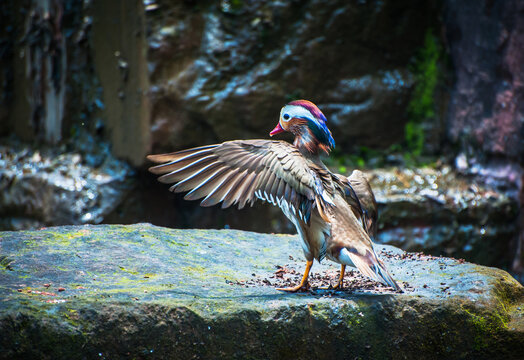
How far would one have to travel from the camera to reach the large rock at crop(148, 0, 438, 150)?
7.61 m

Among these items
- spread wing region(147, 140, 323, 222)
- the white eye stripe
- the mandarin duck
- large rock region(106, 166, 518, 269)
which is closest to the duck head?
the white eye stripe

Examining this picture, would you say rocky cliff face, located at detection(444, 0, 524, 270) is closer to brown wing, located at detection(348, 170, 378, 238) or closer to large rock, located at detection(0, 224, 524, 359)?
large rock, located at detection(0, 224, 524, 359)

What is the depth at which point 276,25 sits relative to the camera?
25.8 feet

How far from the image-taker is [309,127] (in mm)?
4164

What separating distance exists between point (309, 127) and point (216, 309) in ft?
5.26

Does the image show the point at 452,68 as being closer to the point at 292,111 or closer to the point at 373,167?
the point at 373,167

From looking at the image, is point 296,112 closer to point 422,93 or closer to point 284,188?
point 284,188

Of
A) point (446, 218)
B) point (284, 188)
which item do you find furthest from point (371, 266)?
point (446, 218)

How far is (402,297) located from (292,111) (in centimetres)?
158

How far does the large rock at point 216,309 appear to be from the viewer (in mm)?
2920

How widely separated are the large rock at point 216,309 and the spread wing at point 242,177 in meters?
0.57

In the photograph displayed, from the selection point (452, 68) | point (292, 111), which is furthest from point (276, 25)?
point (292, 111)

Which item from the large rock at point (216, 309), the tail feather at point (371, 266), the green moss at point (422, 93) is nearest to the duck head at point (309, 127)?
the tail feather at point (371, 266)

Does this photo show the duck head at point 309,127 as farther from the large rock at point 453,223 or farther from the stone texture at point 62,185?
the stone texture at point 62,185
